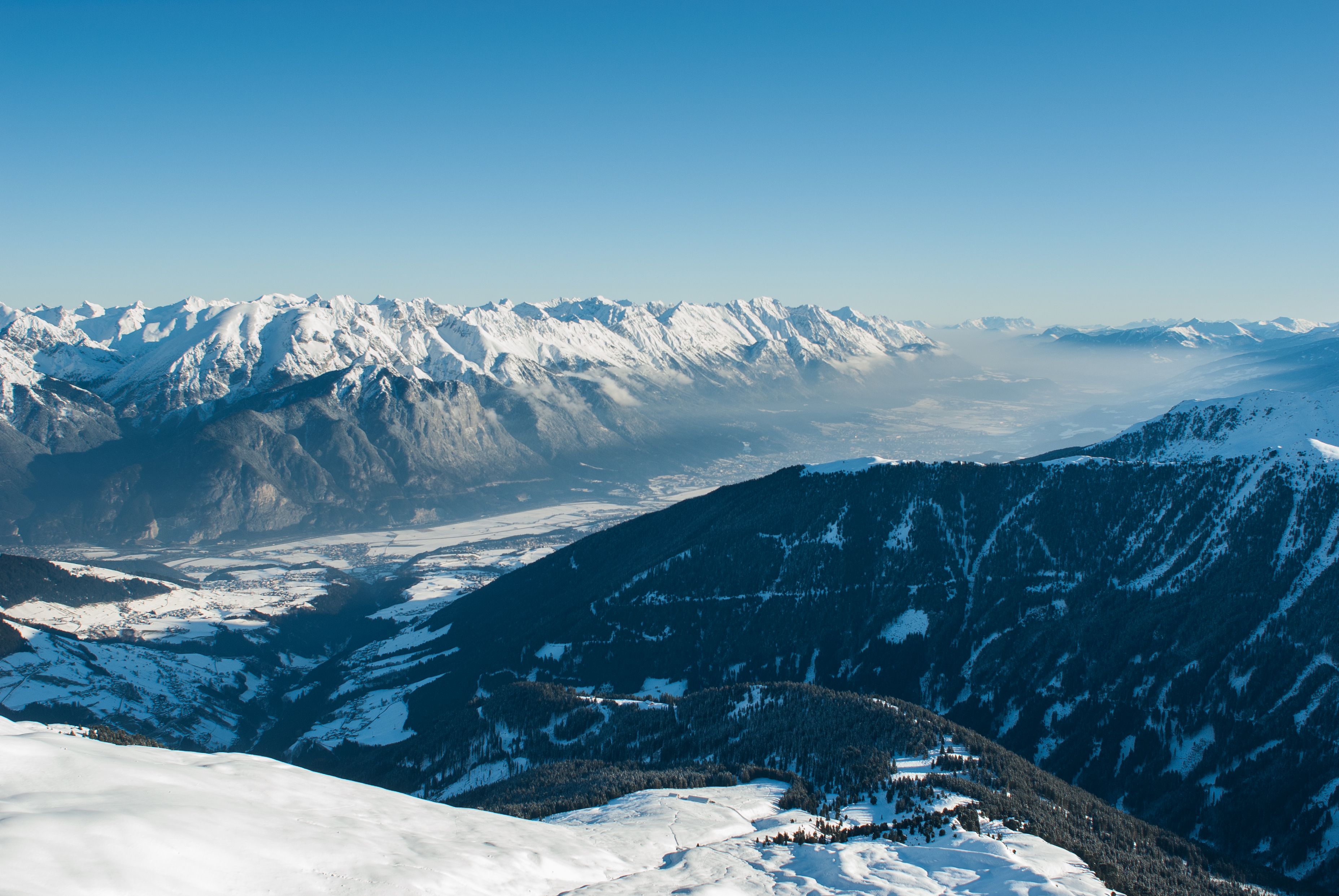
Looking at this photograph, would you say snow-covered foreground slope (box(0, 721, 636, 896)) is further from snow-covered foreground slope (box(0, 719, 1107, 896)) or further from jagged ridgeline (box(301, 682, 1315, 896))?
jagged ridgeline (box(301, 682, 1315, 896))

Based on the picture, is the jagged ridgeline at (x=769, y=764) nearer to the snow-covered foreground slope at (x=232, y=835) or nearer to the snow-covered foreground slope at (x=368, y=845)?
the snow-covered foreground slope at (x=368, y=845)

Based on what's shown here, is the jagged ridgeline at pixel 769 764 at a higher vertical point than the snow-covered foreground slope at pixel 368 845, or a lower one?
lower

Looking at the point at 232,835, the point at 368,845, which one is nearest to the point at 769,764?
the point at 368,845

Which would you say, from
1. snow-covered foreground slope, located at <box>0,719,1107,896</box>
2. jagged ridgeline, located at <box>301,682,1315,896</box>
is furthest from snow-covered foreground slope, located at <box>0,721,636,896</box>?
jagged ridgeline, located at <box>301,682,1315,896</box>

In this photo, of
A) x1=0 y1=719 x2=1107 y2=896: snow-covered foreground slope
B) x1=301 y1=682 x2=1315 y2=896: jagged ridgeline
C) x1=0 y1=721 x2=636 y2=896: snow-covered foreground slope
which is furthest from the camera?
x1=301 y1=682 x2=1315 y2=896: jagged ridgeline

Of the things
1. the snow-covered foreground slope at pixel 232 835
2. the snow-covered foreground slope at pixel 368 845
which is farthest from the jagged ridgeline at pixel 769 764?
the snow-covered foreground slope at pixel 232 835

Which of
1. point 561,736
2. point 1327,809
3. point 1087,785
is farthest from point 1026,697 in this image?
point 561,736

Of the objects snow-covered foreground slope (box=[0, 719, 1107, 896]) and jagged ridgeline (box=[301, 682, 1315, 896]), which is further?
jagged ridgeline (box=[301, 682, 1315, 896])

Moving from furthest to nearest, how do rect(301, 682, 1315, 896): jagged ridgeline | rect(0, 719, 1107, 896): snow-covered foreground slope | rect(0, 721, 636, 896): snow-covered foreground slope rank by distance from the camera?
rect(301, 682, 1315, 896): jagged ridgeline
rect(0, 719, 1107, 896): snow-covered foreground slope
rect(0, 721, 636, 896): snow-covered foreground slope
